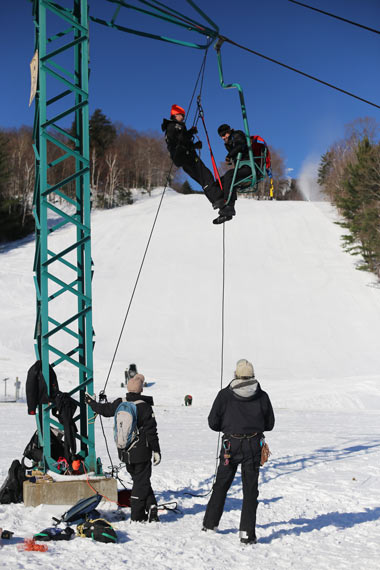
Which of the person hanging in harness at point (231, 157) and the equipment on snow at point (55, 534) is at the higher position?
the person hanging in harness at point (231, 157)

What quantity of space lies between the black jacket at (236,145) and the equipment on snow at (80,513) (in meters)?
4.33

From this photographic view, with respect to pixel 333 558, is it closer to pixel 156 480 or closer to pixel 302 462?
pixel 156 480

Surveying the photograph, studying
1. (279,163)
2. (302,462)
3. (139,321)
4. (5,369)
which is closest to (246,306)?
(139,321)

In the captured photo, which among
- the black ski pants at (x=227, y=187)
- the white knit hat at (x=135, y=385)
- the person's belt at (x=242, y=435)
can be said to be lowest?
the person's belt at (x=242, y=435)

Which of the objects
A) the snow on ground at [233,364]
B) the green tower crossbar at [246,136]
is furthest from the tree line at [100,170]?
the green tower crossbar at [246,136]

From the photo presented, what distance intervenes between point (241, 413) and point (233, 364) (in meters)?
23.6

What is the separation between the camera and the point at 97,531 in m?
5.52

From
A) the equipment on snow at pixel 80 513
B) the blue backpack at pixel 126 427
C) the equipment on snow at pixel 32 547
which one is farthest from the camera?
the blue backpack at pixel 126 427

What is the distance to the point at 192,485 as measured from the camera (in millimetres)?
8188

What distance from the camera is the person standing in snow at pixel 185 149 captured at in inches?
282

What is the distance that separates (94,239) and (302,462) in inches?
1567

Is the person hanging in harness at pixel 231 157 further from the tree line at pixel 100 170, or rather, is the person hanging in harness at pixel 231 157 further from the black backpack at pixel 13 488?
the tree line at pixel 100 170

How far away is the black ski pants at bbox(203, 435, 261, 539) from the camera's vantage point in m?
5.69

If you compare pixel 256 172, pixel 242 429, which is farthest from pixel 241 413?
pixel 256 172
